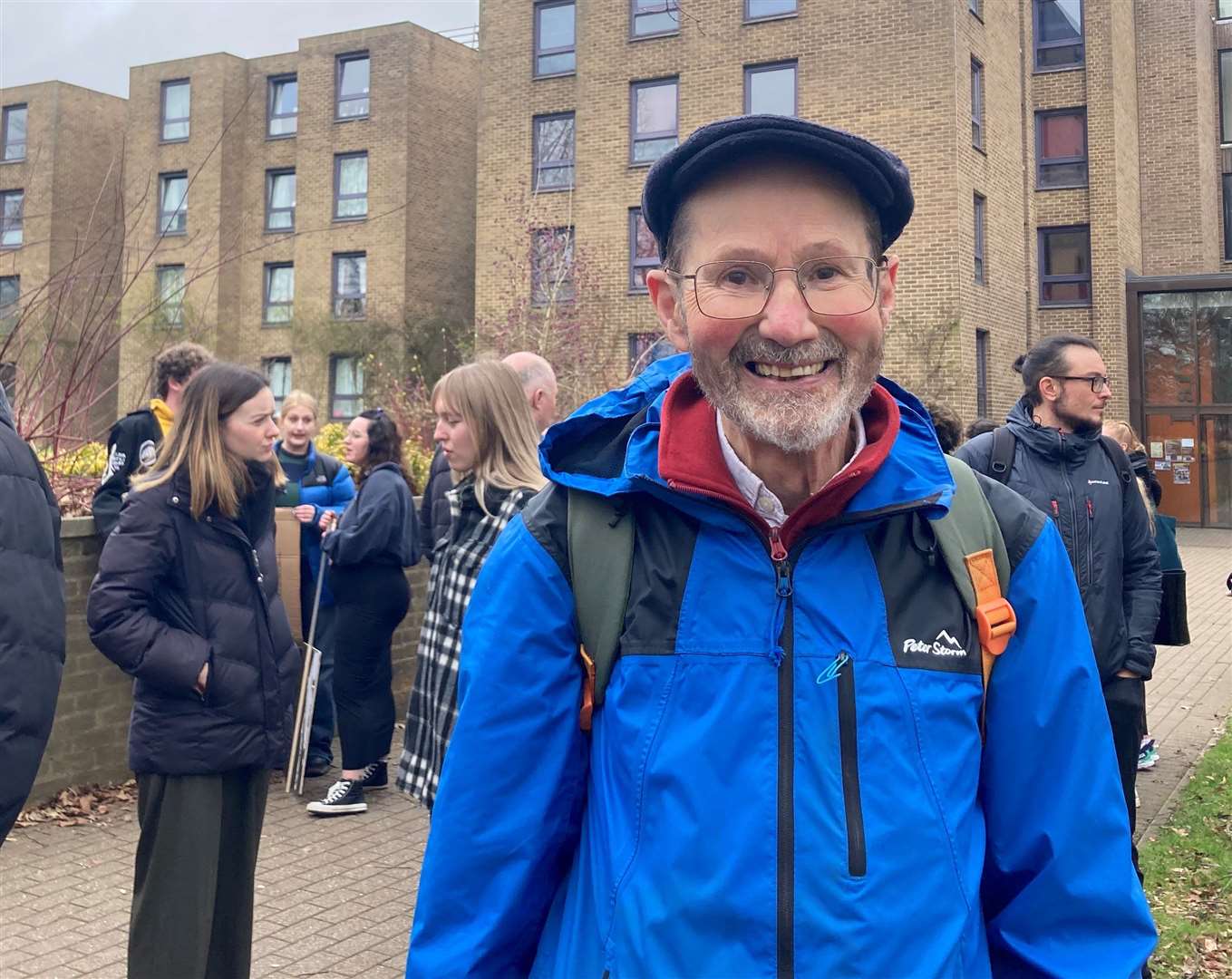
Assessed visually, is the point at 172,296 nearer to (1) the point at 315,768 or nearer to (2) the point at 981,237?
(1) the point at 315,768

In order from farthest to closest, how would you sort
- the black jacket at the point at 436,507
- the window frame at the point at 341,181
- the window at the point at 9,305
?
the window frame at the point at 341,181
the window at the point at 9,305
the black jacket at the point at 436,507

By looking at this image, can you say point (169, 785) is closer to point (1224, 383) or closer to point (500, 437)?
point (500, 437)

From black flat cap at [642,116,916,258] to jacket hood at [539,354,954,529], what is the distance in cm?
32

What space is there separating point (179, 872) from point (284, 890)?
77.3 inches

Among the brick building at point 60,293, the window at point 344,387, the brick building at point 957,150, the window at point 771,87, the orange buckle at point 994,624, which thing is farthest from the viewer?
the window at point 344,387

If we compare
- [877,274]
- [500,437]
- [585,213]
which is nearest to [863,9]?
[585,213]

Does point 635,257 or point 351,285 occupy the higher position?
point 351,285

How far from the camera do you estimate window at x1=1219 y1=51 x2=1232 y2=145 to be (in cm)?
3338

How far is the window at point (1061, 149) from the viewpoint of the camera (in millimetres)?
30594

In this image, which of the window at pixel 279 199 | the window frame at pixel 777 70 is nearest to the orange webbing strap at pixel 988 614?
the window frame at pixel 777 70

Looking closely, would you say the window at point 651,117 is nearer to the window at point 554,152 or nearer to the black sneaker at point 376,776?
the window at point 554,152

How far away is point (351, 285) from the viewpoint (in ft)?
114

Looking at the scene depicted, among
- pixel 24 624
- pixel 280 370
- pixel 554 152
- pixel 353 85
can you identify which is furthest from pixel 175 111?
pixel 24 624

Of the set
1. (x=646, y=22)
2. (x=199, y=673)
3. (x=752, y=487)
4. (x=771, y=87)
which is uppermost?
(x=646, y=22)
